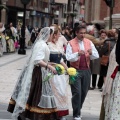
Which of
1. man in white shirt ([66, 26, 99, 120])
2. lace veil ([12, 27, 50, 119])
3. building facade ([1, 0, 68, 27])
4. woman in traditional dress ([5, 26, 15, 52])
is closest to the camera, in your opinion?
lace veil ([12, 27, 50, 119])

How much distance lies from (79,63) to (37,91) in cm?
116

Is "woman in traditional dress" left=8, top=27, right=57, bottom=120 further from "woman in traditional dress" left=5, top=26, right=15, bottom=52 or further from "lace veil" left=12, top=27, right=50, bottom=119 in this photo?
"woman in traditional dress" left=5, top=26, right=15, bottom=52

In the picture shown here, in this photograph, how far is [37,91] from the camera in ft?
26.8

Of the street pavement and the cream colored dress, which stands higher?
the cream colored dress

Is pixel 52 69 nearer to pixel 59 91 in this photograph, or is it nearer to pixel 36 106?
pixel 59 91

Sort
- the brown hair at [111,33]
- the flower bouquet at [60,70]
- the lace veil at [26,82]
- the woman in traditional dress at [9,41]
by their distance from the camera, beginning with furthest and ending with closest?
the woman in traditional dress at [9,41] < the brown hair at [111,33] < the lace veil at [26,82] < the flower bouquet at [60,70]

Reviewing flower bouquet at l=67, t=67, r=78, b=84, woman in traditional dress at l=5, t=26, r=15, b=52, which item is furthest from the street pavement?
woman in traditional dress at l=5, t=26, r=15, b=52

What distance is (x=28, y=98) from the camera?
8.23 metres

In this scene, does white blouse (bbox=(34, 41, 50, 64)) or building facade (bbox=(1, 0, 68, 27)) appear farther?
building facade (bbox=(1, 0, 68, 27))

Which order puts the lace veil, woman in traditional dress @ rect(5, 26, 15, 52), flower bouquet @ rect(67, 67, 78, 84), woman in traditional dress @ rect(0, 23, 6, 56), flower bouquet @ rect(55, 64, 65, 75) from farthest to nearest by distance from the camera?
1. woman in traditional dress @ rect(5, 26, 15, 52)
2. woman in traditional dress @ rect(0, 23, 6, 56)
3. the lace veil
4. flower bouquet @ rect(67, 67, 78, 84)
5. flower bouquet @ rect(55, 64, 65, 75)

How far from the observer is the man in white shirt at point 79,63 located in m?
8.86

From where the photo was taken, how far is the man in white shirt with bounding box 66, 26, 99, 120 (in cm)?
886

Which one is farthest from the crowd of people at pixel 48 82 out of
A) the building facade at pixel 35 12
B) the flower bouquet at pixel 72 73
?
the building facade at pixel 35 12

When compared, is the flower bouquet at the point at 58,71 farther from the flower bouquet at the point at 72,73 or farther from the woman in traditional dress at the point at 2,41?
the woman in traditional dress at the point at 2,41
